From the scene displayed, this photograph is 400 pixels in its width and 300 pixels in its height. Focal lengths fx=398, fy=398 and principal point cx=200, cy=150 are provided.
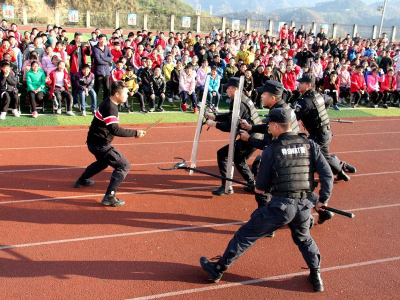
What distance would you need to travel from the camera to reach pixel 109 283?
4.48 m

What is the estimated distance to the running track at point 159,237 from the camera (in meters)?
4.49

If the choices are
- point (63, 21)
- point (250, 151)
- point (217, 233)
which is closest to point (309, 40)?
point (250, 151)

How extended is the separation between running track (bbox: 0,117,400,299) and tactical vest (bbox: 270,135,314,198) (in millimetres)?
1231

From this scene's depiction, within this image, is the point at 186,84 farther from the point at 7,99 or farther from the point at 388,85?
the point at 388,85

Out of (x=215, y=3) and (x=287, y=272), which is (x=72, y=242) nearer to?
(x=287, y=272)

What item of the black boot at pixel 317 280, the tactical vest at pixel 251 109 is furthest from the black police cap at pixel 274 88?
the black boot at pixel 317 280

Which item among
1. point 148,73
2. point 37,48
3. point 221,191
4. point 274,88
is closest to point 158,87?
point 148,73

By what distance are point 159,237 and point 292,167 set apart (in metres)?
2.31

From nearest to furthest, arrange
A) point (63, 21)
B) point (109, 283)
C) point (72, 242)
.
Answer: point (109, 283) < point (72, 242) < point (63, 21)

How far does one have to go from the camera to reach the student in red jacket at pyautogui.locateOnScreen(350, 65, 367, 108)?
15.0 meters

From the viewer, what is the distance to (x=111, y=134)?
20.5 feet

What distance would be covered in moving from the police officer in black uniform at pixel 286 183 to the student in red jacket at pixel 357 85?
11931 millimetres

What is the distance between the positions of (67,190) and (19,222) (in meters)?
1.25

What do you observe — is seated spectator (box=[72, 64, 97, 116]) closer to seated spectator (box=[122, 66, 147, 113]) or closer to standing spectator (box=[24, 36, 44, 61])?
seated spectator (box=[122, 66, 147, 113])
